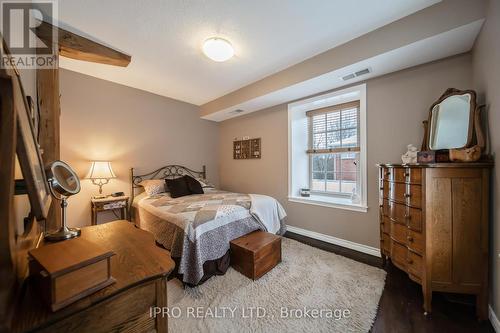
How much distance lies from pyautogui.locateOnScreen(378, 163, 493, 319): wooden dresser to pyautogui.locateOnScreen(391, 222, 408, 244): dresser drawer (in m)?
0.08

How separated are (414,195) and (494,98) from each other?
0.91 meters

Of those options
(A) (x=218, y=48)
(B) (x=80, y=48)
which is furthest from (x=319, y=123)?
(B) (x=80, y=48)

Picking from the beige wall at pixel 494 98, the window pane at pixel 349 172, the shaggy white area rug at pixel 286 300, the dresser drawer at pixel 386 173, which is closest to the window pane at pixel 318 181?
the window pane at pixel 349 172

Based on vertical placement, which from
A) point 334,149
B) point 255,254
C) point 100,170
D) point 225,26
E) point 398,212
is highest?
point 225,26

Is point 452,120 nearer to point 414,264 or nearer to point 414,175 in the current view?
point 414,175

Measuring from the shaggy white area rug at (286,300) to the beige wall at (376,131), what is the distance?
0.64 m

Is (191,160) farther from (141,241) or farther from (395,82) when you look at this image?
(395,82)

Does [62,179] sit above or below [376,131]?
below

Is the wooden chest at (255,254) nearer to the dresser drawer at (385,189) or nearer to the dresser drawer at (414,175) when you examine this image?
the dresser drawer at (385,189)

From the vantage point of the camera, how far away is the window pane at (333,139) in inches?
126

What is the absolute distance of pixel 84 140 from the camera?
3014 mm

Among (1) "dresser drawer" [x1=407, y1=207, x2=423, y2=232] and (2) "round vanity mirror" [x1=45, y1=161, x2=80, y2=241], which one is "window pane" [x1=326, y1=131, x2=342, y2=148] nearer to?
(1) "dresser drawer" [x1=407, y1=207, x2=423, y2=232]

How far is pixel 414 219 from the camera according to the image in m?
1.74

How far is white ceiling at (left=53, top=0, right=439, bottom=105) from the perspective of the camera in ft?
5.64
